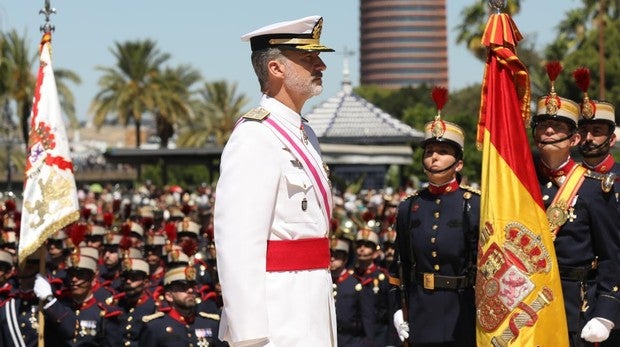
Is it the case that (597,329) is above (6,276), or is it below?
above

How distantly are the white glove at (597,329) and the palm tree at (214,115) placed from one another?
64088mm

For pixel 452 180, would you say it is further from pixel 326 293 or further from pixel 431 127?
pixel 326 293

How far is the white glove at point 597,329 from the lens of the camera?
792 cm

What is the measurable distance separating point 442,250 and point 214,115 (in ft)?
212

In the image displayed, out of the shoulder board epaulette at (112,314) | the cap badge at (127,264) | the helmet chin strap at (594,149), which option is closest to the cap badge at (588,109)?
the helmet chin strap at (594,149)

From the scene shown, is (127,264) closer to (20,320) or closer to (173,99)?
(20,320)

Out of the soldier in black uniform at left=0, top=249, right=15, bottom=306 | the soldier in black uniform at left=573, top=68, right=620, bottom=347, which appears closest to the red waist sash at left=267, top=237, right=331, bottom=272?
the soldier in black uniform at left=573, top=68, right=620, bottom=347

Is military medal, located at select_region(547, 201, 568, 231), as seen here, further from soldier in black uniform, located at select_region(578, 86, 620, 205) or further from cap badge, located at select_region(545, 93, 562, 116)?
soldier in black uniform, located at select_region(578, 86, 620, 205)

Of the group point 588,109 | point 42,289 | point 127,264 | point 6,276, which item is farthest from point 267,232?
point 6,276

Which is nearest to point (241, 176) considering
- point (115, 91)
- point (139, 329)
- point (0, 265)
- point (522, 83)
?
point (522, 83)

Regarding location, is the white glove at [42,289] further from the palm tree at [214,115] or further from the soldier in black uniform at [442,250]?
the palm tree at [214,115]

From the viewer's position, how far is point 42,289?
11211 millimetres

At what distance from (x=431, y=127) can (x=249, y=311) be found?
320cm

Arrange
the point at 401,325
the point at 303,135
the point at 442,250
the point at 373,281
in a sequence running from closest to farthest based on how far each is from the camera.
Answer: the point at 303,135
the point at 442,250
the point at 401,325
the point at 373,281
